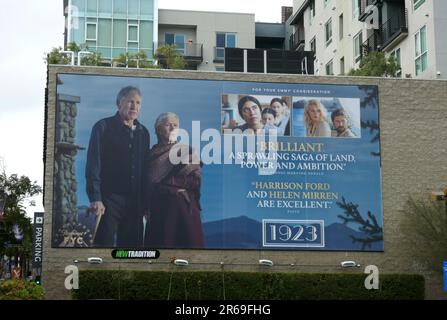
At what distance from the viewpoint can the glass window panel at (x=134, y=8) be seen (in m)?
54.1

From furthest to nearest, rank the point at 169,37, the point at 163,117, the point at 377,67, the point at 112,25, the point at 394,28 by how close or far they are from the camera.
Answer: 1. the point at 169,37
2. the point at 112,25
3. the point at 394,28
4. the point at 377,67
5. the point at 163,117

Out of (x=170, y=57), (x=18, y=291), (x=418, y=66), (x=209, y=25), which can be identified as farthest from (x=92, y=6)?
(x=18, y=291)

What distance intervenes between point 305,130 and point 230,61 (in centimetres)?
564

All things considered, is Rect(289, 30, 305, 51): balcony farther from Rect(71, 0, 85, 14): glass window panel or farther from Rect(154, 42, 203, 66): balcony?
Rect(71, 0, 85, 14): glass window panel

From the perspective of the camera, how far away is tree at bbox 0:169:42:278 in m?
47.3

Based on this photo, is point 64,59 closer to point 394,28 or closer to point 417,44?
point 394,28

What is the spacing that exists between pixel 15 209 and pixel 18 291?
33.6 meters

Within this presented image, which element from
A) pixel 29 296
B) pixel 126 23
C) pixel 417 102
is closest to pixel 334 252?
pixel 417 102

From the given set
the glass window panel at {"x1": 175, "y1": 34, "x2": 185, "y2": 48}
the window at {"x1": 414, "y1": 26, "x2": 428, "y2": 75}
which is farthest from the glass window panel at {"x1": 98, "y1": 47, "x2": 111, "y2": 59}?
the window at {"x1": 414, "y1": 26, "x2": 428, "y2": 75}

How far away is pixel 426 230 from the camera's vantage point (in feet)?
92.1

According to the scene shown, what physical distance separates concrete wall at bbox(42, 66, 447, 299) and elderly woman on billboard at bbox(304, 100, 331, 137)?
102cm

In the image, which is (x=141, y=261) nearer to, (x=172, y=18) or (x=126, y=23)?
(x=126, y=23)

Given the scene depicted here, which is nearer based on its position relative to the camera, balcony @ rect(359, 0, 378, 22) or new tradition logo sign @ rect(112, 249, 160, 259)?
new tradition logo sign @ rect(112, 249, 160, 259)

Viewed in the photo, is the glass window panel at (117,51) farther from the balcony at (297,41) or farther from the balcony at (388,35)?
the balcony at (388,35)
